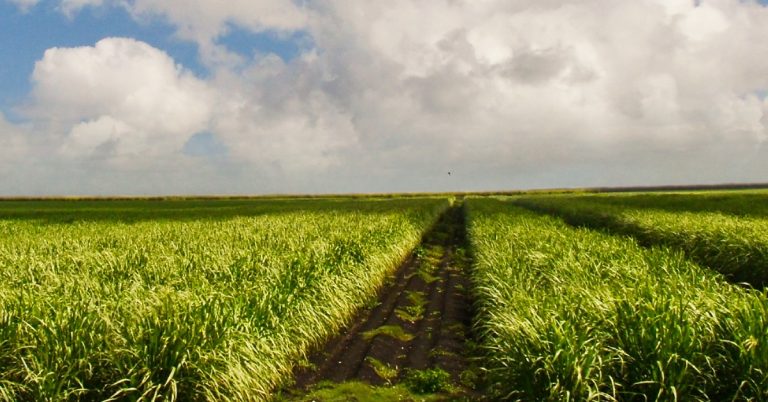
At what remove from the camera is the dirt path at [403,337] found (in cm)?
826

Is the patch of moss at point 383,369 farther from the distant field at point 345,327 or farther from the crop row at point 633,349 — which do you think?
the crop row at point 633,349

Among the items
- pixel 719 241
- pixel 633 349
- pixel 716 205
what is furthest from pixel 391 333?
pixel 716 205

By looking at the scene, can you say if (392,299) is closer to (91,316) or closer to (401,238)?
(401,238)

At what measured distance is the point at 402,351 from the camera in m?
9.28

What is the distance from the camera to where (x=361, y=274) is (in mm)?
12688

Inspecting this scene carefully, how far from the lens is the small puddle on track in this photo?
7559mm

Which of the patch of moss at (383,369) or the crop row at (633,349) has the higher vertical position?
the crop row at (633,349)

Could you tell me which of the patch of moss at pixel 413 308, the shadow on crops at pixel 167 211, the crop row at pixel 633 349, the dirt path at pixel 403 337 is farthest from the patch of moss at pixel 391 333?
the shadow on crops at pixel 167 211

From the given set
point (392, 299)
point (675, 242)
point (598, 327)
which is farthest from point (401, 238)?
point (598, 327)

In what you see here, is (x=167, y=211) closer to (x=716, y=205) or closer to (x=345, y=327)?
(x=345, y=327)

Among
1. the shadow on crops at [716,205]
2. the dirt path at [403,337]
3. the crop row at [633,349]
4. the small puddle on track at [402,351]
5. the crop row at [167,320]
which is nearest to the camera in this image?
the crop row at [633,349]

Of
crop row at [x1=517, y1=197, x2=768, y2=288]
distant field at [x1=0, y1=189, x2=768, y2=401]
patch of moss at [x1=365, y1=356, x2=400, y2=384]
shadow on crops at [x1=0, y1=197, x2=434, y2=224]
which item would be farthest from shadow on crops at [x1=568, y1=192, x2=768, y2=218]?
patch of moss at [x1=365, y1=356, x2=400, y2=384]

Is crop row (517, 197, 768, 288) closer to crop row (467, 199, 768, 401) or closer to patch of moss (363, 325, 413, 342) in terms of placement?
crop row (467, 199, 768, 401)

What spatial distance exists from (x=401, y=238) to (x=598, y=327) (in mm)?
13665
